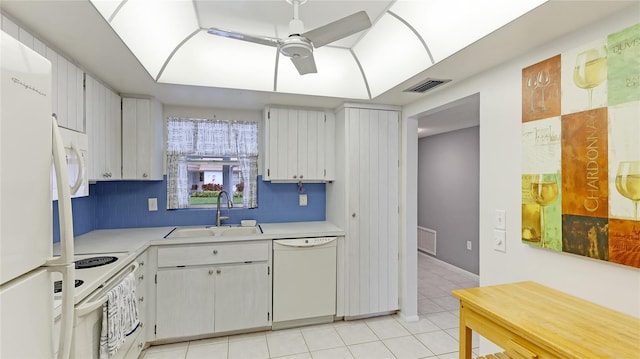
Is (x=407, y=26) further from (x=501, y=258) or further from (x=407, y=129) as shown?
(x=501, y=258)

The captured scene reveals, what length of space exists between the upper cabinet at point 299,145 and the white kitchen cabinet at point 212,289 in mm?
859

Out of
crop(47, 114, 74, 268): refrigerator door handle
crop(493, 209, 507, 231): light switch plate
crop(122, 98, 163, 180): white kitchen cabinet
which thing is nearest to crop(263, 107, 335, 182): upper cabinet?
crop(122, 98, 163, 180): white kitchen cabinet

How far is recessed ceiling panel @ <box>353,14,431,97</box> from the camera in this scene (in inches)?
88.4

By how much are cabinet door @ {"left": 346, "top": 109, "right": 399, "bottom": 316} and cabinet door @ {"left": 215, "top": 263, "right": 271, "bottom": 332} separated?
88 centimetres

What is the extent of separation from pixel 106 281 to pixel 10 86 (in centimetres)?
138

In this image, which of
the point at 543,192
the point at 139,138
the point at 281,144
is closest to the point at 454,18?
the point at 543,192

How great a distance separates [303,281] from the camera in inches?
116

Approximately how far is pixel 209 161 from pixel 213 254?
119 cm

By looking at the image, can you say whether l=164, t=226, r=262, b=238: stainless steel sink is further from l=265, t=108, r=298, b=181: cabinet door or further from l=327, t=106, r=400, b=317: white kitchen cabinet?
l=327, t=106, r=400, b=317: white kitchen cabinet

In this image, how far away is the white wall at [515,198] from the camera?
1413 millimetres

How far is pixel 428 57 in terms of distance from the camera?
2.13 metres

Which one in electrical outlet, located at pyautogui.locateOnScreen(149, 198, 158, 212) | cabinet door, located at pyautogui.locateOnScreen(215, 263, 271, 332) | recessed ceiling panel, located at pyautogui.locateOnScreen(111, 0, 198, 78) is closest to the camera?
recessed ceiling panel, located at pyautogui.locateOnScreen(111, 0, 198, 78)

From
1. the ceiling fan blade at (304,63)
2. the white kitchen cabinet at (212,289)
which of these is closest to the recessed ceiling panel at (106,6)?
the ceiling fan blade at (304,63)

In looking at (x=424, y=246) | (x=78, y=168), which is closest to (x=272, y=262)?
(x=78, y=168)
